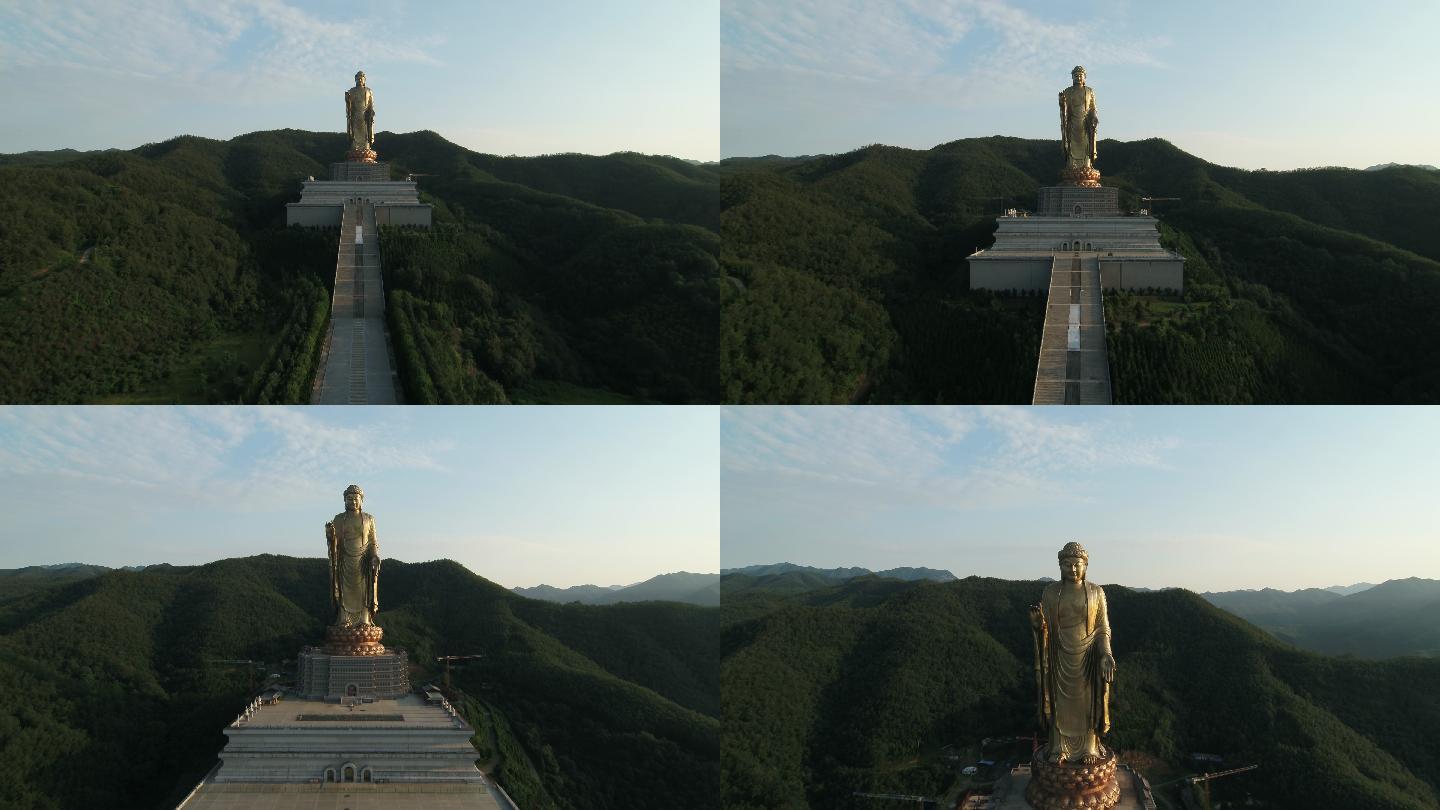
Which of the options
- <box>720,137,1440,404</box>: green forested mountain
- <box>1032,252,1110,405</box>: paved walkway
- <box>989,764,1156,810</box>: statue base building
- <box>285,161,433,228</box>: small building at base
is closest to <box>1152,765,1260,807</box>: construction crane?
<box>989,764,1156,810</box>: statue base building

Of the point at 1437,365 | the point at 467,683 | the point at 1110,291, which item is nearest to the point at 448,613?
the point at 467,683

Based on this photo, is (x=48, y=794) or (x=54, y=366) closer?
(x=48, y=794)

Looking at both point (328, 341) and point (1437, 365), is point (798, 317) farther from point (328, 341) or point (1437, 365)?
point (1437, 365)

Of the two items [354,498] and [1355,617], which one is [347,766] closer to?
[354,498]

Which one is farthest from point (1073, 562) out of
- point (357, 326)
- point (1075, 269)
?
point (357, 326)

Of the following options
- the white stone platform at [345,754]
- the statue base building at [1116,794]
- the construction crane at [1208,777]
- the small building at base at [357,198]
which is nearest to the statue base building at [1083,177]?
the construction crane at [1208,777]

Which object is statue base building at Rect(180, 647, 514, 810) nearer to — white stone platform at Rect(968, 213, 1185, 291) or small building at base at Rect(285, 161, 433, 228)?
white stone platform at Rect(968, 213, 1185, 291)
